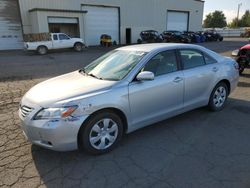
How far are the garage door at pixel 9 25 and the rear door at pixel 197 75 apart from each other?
2421 centimetres

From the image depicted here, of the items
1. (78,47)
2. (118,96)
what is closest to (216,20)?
(78,47)

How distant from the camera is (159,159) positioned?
3469 millimetres

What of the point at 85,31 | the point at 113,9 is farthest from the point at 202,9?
the point at 85,31

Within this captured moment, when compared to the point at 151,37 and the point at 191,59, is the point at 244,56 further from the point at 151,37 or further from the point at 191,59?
Answer: the point at 151,37

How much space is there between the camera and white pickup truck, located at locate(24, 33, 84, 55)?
1922 cm

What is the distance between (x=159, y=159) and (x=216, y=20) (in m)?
91.3

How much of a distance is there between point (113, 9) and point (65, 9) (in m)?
6.49

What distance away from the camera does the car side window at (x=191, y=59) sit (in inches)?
180

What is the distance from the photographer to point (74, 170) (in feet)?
10.6

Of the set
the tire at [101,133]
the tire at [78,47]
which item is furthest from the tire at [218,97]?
the tire at [78,47]

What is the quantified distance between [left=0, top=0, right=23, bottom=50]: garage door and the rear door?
24209mm

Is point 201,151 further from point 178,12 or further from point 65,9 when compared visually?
point 178,12

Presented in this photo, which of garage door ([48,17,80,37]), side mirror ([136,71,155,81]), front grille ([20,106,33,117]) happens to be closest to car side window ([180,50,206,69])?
side mirror ([136,71,155,81])

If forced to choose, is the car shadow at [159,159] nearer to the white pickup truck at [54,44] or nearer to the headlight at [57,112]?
the headlight at [57,112]
